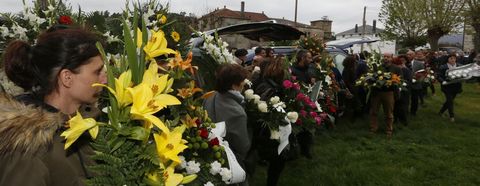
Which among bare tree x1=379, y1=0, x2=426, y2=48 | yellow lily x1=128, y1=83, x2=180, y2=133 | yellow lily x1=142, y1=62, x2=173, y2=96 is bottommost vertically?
yellow lily x1=128, y1=83, x2=180, y2=133

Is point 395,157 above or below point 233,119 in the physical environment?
below

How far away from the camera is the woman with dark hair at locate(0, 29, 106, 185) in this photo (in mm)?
1313

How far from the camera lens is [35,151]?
133 centimetres

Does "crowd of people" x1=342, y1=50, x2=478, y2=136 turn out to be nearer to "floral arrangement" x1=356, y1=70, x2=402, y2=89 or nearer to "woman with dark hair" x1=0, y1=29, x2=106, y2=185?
"floral arrangement" x1=356, y1=70, x2=402, y2=89

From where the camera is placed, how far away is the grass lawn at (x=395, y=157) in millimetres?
5688

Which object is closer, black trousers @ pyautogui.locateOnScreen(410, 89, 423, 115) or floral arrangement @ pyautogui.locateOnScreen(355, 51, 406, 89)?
floral arrangement @ pyautogui.locateOnScreen(355, 51, 406, 89)

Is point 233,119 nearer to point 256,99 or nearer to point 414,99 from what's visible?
point 256,99

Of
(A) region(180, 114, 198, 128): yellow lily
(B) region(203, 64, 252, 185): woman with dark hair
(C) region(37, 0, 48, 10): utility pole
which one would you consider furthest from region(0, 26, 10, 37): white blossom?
(A) region(180, 114, 198, 128): yellow lily

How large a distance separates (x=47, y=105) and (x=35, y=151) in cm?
32

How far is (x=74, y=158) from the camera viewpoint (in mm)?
1420

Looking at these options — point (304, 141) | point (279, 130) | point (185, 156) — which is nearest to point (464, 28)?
point (304, 141)

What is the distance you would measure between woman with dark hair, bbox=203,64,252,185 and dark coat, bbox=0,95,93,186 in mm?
2237

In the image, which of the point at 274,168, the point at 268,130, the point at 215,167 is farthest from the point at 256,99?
the point at 215,167

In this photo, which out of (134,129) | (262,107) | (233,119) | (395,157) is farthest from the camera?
(395,157)
